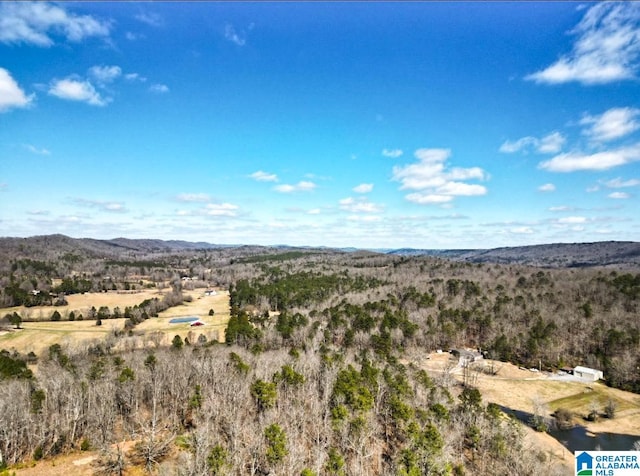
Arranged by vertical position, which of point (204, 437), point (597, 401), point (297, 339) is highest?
point (204, 437)

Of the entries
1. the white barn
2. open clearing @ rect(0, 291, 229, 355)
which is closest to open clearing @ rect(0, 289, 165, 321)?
open clearing @ rect(0, 291, 229, 355)

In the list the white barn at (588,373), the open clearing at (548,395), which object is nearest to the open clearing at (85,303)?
the open clearing at (548,395)

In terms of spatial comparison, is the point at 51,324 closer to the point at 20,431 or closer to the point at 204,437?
the point at 20,431

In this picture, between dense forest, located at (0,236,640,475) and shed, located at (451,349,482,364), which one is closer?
dense forest, located at (0,236,640,475)

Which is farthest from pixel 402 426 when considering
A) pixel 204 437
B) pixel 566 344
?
pixel 566 344

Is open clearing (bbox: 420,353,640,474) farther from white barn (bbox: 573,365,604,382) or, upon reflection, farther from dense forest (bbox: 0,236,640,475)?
dense forest (bbox: 0,236,640,475)

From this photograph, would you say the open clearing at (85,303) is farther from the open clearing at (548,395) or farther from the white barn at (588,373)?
the white barn at (588,373)

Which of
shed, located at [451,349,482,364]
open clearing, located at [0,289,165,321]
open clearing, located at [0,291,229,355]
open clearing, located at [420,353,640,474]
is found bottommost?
open clearing, located at [420,353,640,474]
